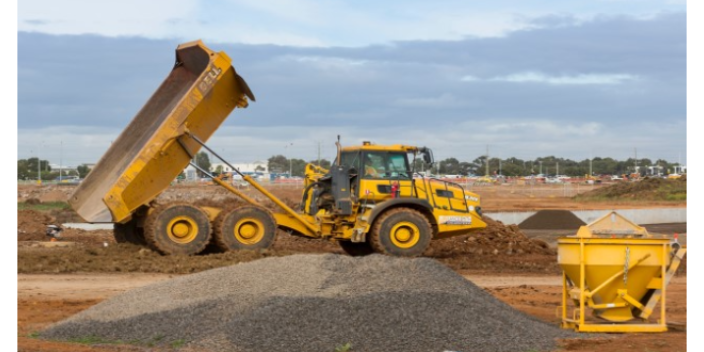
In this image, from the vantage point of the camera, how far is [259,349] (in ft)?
34.2

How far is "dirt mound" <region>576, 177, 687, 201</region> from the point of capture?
5388 cm

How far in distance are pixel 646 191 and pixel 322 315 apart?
48176 mm

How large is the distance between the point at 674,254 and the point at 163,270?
9923 millimetres

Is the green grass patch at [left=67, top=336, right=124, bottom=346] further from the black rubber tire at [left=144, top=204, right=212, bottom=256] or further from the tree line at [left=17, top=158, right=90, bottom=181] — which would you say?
the tree line at [left=17, top=158, right=90, bottom=181]

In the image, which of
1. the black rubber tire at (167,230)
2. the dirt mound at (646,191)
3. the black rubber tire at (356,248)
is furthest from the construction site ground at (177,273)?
the dirt mound at (646,191)

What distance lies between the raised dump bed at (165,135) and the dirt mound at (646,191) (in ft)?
127

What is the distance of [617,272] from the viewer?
1180cm

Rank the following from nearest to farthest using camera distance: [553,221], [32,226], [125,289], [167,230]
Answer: [125,289]
[167,230]
[32,226]
[553,221]

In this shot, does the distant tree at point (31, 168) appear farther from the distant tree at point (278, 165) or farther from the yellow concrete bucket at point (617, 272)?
the yellow concrete bucket at point (617, 272)

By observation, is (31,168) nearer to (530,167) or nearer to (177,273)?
(530,167)

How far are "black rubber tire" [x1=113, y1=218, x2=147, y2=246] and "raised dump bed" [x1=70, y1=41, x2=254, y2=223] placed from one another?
147 centimetres

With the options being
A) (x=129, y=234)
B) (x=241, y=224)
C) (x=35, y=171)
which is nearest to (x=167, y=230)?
(x=241, y=224)

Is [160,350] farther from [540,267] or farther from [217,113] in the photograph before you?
[540,267]

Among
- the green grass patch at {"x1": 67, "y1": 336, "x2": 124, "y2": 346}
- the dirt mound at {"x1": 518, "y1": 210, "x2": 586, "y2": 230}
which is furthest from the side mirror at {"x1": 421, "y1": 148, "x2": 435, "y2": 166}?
the dirt mound at {"x1": 518, "y1": 210, "x2": 586, "y2": 230}
